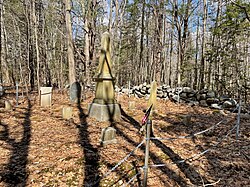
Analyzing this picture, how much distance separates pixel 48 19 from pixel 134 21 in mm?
9049

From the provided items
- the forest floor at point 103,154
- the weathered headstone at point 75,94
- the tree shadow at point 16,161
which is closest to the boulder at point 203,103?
the forest floor at point 103,154

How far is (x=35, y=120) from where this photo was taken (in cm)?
598

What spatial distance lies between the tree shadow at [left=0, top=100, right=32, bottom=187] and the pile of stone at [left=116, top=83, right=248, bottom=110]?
7.67m

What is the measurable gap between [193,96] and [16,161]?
896 cm

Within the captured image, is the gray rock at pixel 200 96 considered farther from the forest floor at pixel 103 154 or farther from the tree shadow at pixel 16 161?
the tree shadow at pixel 16 161

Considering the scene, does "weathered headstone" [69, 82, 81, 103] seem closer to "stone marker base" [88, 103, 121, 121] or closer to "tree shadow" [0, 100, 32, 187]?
"stone marker base" [88, 103, 121, 121]

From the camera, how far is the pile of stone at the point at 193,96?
896cm

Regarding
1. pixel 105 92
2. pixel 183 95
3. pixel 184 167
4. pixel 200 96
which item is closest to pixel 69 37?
pixel 105 92

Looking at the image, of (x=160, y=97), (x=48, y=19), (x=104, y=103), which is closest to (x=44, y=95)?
(x=104, y=103)

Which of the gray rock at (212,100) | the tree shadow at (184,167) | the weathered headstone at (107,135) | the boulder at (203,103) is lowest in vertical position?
the tree shadow at (184,167)

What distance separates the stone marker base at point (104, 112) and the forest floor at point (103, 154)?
232mm

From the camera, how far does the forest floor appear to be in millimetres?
3096

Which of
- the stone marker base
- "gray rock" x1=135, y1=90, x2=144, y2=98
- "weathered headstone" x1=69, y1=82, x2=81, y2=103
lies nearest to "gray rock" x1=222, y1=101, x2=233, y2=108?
"gray rock" x1=135, y1=90, x2=144, y2=98

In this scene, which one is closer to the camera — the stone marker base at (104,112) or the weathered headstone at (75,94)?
the stone marker base at (104,112)
